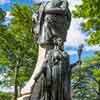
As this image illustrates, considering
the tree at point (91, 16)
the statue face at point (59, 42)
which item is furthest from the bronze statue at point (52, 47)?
the tree at point (91, 16)

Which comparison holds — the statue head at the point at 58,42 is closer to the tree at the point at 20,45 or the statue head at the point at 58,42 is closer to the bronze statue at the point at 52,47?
the bronze statue at the point at 52,47

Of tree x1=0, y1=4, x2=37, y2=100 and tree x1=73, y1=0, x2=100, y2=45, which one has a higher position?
tree x1=73, y1=0, x2=100, y2=45

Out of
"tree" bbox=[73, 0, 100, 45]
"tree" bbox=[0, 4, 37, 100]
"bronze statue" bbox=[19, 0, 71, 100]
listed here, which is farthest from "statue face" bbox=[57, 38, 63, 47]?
"tree" bbox=[0, 4, 37, 100]

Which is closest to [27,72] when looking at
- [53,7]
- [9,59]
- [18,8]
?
[9,59]

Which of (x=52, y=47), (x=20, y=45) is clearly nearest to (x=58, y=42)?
(x=52, y=47)

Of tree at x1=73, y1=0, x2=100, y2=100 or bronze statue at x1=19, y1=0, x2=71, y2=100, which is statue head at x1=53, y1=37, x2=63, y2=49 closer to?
bronze statue at x1=19, y1=0, x2=71, y2=100

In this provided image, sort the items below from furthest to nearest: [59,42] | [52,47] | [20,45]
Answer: [20,45], [52,47], [59,42]

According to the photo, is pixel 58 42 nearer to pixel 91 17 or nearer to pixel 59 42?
pixel 59 42

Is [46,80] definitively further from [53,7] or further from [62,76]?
[53,7]

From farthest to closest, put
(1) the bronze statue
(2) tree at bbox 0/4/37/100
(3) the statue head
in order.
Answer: (2) tree at bbox 0/4/37/100 → (3) the statue head → (1) the bronze statue

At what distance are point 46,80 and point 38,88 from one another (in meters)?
0.27

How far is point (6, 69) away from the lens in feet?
93.7

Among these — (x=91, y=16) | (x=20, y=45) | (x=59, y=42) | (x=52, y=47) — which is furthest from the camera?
(x=20, y=45)

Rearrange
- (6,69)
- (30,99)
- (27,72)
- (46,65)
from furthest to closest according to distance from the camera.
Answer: (6,69) → (27,72) → (30,99) → (46,65)
